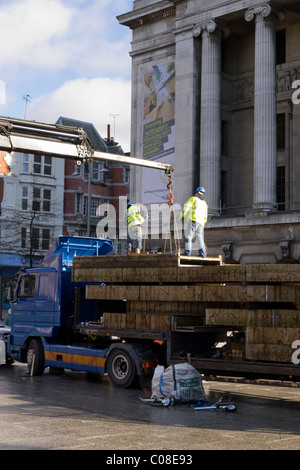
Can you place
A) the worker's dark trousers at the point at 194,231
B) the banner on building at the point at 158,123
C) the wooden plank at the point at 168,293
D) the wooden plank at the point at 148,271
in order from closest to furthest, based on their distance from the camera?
the wooden plank at the point at 148,271 < the wooden plank at the point at 168,293 < the worker's dark trousers at the point at 194,231 < the banner on building at the point at 158,123

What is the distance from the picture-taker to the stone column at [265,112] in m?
35.0

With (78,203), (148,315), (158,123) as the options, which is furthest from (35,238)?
(148,315)

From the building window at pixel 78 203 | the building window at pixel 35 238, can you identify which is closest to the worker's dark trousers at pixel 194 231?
the building window at pixel 35 238

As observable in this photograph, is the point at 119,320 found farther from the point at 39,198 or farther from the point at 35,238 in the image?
the point at 39,198

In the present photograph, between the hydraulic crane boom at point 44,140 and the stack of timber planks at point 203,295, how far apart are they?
2.58m

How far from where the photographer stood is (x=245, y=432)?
36.6 ft

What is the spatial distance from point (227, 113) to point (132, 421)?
29.9m

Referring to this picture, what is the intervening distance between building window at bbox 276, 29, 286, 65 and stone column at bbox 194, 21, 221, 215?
307 cm

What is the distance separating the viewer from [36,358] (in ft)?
63.7

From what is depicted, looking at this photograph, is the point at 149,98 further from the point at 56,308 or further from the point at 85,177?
the point at 85,177

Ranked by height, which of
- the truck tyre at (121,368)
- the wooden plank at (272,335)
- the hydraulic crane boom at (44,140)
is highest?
the hydraulic crane boom at (44,140)

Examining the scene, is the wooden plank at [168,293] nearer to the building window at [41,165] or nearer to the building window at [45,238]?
the building window at [45,238]

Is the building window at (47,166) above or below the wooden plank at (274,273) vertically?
above

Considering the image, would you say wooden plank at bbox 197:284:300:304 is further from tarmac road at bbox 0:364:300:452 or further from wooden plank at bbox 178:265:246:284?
tarmac road at bbox 0:364:300:452
